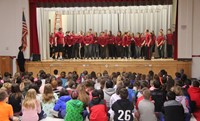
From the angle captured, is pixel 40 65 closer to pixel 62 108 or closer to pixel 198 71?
pixel 198 71

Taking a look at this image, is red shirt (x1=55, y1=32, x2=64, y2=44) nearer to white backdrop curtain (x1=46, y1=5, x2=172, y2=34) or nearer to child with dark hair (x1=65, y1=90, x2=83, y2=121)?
white backdrop curtain (x1=46, y1=5, x2=172, y2=34)

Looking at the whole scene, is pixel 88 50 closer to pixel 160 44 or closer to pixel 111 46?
pixel 111 46

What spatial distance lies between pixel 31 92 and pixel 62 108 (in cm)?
88

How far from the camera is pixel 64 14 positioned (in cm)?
2017

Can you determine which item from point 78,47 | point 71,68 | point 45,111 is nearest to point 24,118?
point 45,111

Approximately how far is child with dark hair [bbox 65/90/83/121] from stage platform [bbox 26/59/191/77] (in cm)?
920

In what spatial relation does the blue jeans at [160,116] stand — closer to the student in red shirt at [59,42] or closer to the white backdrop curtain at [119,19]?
the student in red shirt at [59,42]

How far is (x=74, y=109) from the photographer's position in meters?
6.21

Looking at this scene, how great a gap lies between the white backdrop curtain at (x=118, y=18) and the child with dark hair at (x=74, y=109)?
43.6ft

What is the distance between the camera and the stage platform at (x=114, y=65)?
15.2 meters

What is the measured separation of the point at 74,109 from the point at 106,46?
36.9 ft

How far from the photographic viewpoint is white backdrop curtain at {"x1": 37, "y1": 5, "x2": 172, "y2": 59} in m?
19.5

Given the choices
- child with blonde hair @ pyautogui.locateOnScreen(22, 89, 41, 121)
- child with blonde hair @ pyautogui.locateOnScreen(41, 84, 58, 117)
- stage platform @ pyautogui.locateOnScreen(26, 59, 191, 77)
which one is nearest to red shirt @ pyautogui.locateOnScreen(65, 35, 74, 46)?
stage platform @ pyautogui.locateOnScreen(26, 59, 191, 77)

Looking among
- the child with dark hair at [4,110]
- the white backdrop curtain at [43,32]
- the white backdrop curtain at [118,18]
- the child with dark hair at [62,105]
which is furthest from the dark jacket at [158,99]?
the white backdrop curtain at [118,18]
